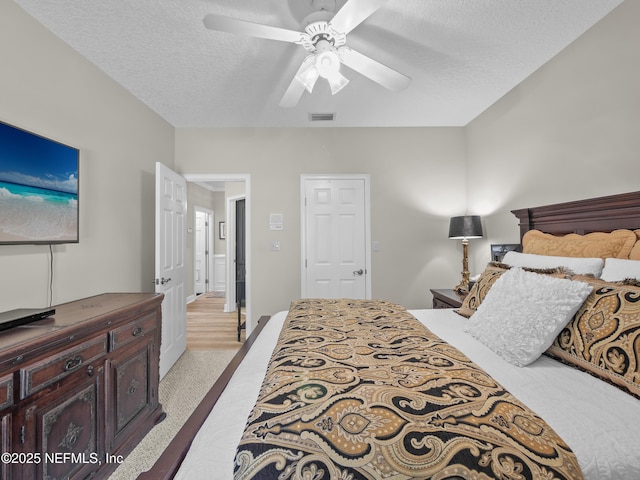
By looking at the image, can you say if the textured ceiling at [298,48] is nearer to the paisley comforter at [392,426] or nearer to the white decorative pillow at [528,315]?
the white decorative pillow at [528,315]

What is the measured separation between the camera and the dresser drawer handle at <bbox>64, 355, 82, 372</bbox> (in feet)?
4.54

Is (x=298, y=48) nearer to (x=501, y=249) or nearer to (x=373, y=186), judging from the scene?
(x=373, y=186)

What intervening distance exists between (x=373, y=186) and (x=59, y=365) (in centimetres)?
317

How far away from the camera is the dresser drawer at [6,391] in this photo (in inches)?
43.6

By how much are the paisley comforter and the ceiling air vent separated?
9.04ft

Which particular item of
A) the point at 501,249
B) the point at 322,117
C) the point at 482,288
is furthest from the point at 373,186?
the point at 482,288

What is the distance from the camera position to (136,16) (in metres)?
1.79

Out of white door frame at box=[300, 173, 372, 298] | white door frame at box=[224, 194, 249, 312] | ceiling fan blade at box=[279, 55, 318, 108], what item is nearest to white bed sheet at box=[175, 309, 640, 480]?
ceiling fan blade at box=[279, 55, 318, 108]

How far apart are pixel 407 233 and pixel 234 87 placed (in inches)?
96.5

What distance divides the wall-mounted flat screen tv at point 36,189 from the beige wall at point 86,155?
13cm

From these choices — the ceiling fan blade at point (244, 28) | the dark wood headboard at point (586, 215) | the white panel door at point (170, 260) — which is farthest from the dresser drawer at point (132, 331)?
the dark wood headboard at point (586, 215)

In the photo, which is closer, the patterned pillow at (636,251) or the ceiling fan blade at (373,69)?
the patterned pillow at (636,251)

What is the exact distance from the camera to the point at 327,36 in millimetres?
1585

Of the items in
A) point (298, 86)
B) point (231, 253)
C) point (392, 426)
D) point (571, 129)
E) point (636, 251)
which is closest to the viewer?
point (392, 426)
